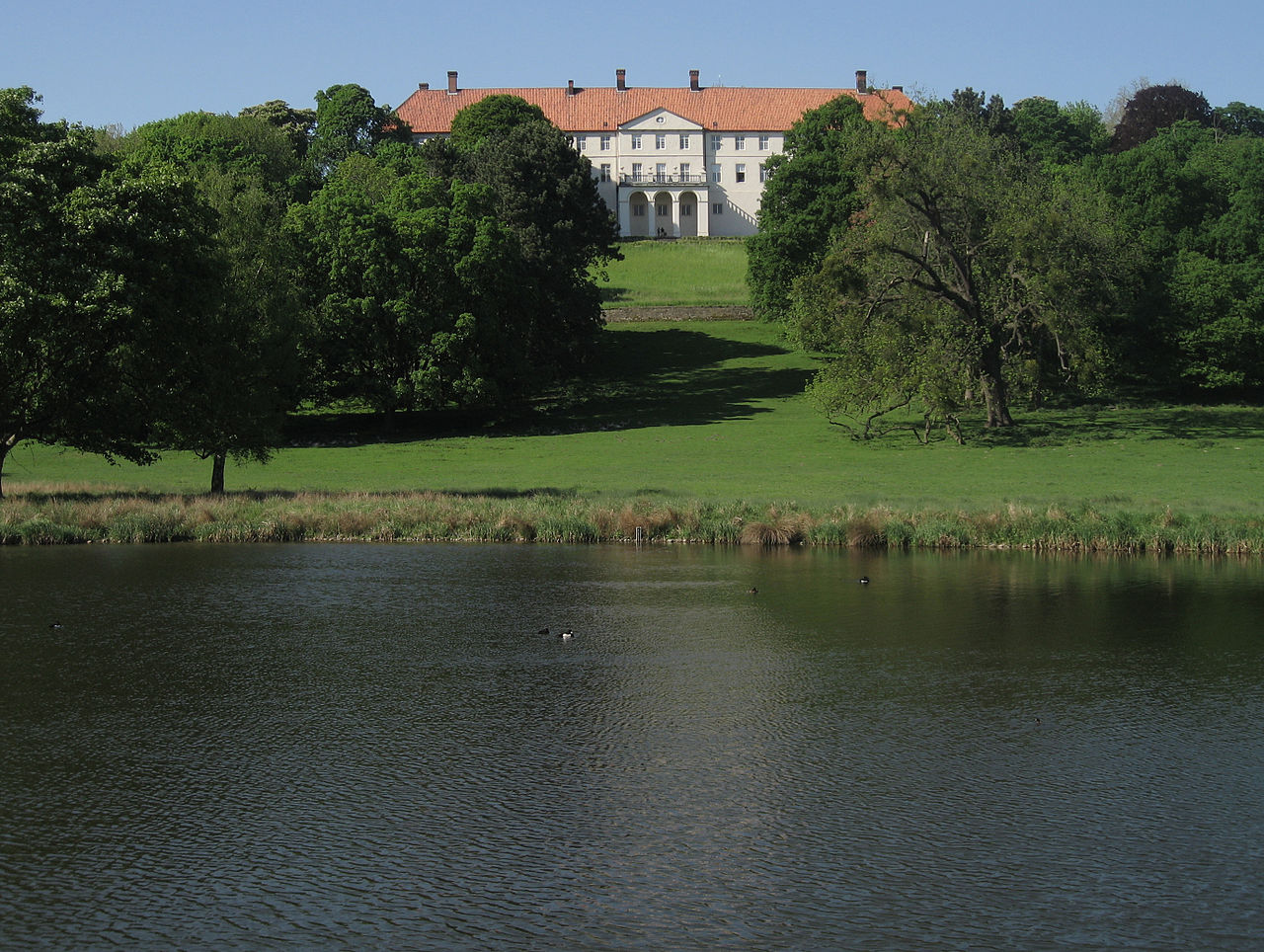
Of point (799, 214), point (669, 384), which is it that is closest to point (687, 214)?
point (799, 214)

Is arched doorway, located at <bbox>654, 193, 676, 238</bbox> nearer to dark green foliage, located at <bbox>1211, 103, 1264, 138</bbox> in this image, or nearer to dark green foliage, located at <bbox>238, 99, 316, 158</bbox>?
dark green foliage, located at <bbox>238, 99, 316, 158</bbox>

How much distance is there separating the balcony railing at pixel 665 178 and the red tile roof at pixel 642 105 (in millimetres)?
5899

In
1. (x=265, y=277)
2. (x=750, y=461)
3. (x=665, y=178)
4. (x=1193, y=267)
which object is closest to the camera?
(x=265, y=277)

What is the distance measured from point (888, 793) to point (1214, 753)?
15.9 feet

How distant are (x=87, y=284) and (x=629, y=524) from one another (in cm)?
1746

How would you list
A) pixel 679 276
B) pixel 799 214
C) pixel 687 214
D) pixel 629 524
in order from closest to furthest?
pixel 629 524 < pixel 799 214 < pixel 679 276 < pixel 687 214

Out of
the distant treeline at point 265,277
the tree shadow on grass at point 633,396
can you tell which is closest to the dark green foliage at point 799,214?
the tree shadow on grass at point 633,396

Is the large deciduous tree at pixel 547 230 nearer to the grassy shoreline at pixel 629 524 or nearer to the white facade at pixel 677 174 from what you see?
the grassy shoreline at pixel 629 524

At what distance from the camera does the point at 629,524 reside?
113 ft

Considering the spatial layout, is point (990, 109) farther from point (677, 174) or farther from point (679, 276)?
point (677, 174)

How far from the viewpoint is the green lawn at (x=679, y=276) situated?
310 feet

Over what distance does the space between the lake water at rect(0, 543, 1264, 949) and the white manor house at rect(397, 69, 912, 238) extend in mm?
113186

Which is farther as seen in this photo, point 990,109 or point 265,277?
point 990,109

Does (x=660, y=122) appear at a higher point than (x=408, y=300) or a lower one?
higher
